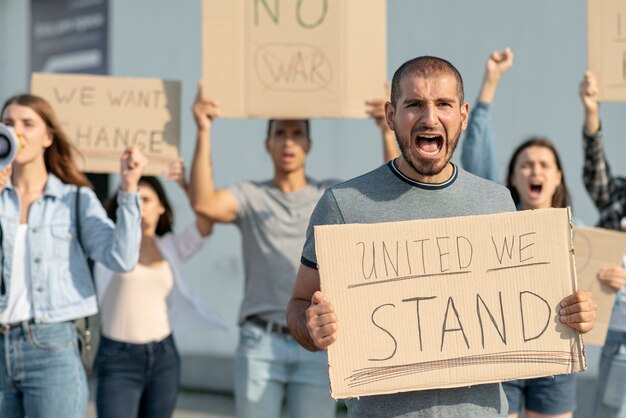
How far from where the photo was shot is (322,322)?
2.55m

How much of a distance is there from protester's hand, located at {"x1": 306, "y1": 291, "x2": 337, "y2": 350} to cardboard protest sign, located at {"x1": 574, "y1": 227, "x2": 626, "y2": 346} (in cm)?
192

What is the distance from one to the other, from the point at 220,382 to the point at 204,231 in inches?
134

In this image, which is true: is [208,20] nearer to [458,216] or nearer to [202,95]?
[202,95]

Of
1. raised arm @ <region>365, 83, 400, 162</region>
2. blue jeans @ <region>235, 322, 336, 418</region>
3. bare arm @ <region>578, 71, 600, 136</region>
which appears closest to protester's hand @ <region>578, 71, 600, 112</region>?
bare arm @ <region>578, 71, 600, 136</region>

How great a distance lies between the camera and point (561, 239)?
8.82 ft

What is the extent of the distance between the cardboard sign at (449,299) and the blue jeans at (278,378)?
1.70 meters

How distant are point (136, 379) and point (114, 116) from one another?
1217 millimetres

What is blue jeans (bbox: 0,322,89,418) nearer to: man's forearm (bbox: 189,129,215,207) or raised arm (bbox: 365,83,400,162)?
man's forearm (bbox: 189,129,215,207)

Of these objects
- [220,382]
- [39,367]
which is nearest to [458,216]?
[39,367]

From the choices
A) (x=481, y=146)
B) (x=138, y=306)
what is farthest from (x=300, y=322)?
(x=138, y=306)

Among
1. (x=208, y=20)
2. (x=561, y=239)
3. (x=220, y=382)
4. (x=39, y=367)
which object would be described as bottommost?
(x=220, y=382)

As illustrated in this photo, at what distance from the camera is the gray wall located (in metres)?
6.39

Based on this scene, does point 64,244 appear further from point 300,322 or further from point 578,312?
point 578,312

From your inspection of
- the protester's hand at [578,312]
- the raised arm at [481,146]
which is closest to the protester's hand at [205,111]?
the raised arm at [481,146]
